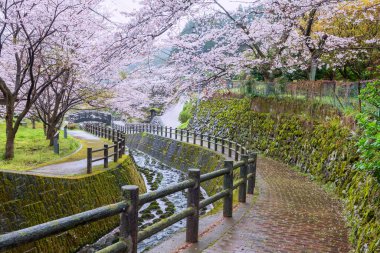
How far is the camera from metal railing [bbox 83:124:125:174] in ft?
38.0

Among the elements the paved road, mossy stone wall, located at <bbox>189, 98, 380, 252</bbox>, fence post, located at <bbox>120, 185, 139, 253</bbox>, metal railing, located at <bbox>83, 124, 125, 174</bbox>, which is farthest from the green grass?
mossy stone wall, located at <bbox>189, 98, 380, 252</bbox>

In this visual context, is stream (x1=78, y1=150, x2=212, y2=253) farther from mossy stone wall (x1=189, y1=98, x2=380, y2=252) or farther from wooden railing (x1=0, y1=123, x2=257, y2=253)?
mossy stone wall (x1=189, y1=98, x2=380, y2=252)

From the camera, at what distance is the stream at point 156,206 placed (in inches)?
381

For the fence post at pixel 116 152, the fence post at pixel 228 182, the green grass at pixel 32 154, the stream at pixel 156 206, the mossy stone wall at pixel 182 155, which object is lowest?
the stream at pixel 156 206

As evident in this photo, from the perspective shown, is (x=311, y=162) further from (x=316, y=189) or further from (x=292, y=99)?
(x=292, y=99)

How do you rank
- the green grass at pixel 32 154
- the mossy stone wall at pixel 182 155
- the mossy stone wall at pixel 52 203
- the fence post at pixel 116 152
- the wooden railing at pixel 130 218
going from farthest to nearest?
the mossy stone wall at pixel 182 155
the fence post at pixel 116 152
the green grass at pixel 32 154
the mossy stone wall at pixel 52 203
the wooden railing at pixel 130 218

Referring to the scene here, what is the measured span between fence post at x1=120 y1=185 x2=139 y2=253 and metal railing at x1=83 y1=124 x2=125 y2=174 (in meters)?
8.01

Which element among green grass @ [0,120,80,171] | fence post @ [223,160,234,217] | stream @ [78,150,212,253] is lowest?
stream @ [78,150,212,253]

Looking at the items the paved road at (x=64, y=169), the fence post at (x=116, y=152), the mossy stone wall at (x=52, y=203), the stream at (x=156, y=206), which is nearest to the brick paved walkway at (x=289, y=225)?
the stream at (x=156, y=206)

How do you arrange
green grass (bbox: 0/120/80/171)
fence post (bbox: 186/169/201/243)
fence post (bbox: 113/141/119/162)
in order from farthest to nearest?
fence post (bbox: 113/141/119/162) → green grass (bbox: 0/120/80/171) → fence post (bbox: 186/169/201/243)

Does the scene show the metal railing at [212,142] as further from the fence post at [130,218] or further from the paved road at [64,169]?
the fence post at [130,218]

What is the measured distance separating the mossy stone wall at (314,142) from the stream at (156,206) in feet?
12.9

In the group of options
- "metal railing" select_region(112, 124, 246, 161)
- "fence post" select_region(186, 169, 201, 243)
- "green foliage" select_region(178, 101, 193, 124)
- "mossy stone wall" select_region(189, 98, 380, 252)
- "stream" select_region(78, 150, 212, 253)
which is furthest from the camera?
"green foliage" select_region(178, 101, 193, 124)

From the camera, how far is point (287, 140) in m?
16.8
